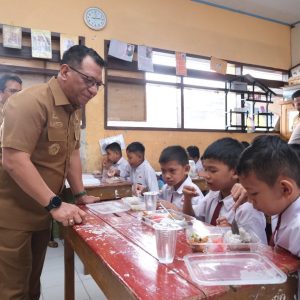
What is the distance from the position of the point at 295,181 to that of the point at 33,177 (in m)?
1.02

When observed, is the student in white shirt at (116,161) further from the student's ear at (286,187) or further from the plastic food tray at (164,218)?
the student's ear at (286,187)

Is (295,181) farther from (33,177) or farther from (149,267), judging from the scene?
(33,177)

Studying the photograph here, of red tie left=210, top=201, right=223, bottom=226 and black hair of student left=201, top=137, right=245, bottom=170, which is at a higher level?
black hair of student left=201, top=137, right=245, bottom=170

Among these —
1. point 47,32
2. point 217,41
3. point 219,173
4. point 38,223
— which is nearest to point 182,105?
point 217,41

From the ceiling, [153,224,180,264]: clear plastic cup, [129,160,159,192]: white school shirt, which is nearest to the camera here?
[153,224,180,264]: clear plastic cup

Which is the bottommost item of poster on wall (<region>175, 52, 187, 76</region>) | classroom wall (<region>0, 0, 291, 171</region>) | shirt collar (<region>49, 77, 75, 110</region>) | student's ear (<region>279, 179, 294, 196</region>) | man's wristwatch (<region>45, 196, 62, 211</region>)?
man's wristwatch (<region>45, 196, 62, 211</region>)

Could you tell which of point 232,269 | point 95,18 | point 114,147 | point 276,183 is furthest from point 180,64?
point 232,269

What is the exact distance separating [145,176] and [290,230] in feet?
8.36

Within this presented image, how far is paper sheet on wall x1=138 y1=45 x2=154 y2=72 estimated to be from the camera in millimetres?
4398

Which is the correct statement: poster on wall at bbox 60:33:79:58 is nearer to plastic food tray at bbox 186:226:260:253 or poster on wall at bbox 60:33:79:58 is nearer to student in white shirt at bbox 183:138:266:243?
student in white shirt at bbox 183:138:266:243

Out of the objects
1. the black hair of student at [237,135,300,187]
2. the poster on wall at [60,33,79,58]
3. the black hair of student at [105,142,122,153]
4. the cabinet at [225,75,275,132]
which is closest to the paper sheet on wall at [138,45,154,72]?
the poster on wall at [60,33,79,58]

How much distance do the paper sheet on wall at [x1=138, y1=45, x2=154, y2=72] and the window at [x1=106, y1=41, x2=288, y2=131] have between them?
0.11 metres

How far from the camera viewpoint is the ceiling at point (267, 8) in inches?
200

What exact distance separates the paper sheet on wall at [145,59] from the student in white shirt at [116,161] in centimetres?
128
